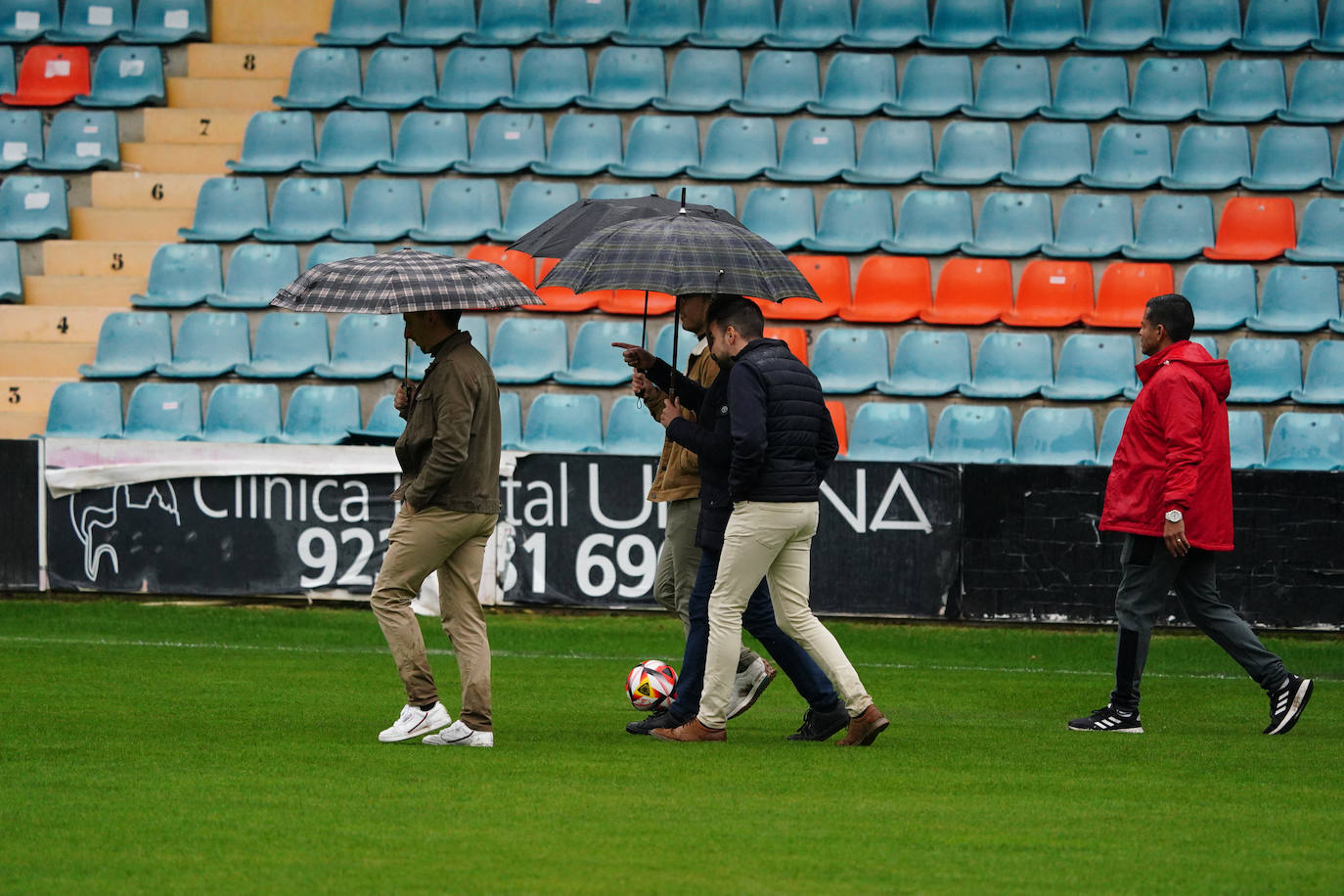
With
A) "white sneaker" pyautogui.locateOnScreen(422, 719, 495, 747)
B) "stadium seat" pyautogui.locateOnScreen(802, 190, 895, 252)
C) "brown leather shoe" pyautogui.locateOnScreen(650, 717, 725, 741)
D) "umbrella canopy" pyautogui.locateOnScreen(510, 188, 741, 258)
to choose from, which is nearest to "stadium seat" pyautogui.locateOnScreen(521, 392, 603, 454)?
"stadium seat" pyautogui.locateOnScreen(802, 190, 895, 252)

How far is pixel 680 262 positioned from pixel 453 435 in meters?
1.19

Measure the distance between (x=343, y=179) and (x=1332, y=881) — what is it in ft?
42.8

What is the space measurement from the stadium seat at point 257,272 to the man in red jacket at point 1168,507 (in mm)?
9187

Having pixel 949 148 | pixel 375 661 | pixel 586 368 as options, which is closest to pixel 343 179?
pixel 586 368

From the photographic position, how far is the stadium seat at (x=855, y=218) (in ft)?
50.9

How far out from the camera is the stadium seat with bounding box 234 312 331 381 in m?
15.1

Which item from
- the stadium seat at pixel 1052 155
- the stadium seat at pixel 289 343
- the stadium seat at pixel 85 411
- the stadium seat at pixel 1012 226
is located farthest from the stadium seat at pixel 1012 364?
the stadium seat at pixel 85 411

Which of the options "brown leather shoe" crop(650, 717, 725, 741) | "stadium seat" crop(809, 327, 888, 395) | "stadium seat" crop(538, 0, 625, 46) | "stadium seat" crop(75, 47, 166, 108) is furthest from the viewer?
"stadium seat" crop(75, 47, 166, 108)

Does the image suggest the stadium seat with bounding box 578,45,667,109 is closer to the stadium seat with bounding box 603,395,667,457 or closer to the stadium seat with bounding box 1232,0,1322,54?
the stadium seat with bounding box 603,395,667,457

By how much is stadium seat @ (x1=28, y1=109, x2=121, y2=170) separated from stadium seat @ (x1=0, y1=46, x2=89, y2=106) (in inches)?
14.6

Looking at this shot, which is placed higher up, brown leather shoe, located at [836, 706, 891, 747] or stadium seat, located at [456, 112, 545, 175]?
stadium seat, located at [456, 112, 545, 175]

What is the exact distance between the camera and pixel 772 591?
25.4 feet

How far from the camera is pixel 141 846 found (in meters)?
5.39

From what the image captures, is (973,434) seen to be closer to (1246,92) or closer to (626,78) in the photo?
(1246,92)
